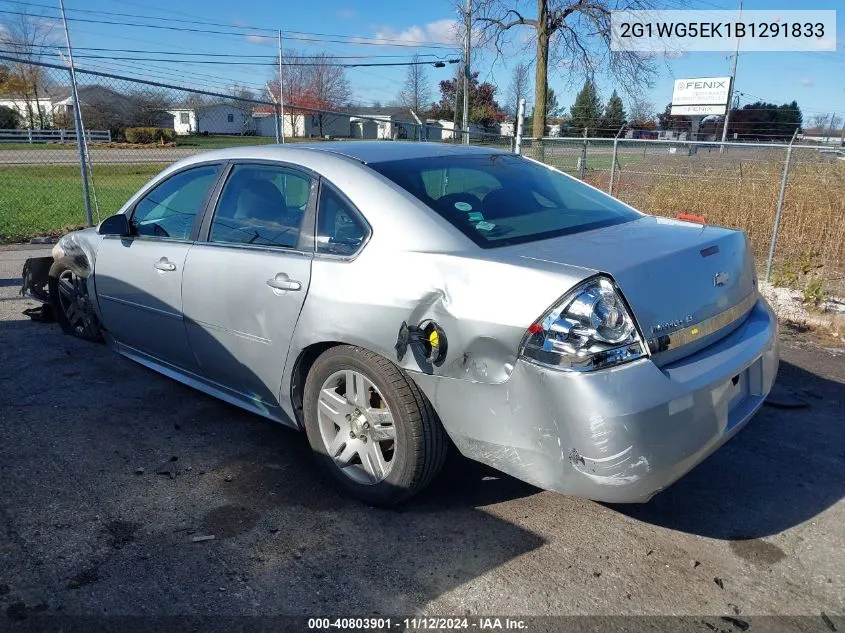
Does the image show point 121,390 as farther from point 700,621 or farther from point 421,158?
point 700,621

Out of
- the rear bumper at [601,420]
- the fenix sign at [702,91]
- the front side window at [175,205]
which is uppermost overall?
the fenix sign at [702,91]

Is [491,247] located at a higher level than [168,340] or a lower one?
higher

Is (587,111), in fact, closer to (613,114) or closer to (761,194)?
(613,114)

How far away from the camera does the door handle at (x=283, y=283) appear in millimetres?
3033

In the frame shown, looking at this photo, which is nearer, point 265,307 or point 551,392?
point 551,392

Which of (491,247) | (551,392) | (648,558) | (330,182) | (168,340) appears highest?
(330,182)

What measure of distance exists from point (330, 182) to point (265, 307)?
26.7 inches

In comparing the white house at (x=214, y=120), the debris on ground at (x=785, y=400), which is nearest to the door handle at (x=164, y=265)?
the debris on ground at (x=785, y=400)

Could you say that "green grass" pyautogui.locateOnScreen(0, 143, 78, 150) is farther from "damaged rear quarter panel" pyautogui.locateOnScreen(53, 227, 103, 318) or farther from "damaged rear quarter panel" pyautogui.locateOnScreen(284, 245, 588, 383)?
"damaged rear quarter panel" pyautogui.locateOnScreen(284, 245, 588, 383)

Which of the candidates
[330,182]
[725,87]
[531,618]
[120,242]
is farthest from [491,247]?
[725,87]

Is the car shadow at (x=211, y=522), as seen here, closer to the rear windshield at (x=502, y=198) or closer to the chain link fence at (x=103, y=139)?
the rear windshield at (x=502, y=198)

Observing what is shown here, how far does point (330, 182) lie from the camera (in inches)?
122

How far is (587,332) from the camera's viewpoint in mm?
2281

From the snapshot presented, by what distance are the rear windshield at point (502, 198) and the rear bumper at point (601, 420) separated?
66 cm
